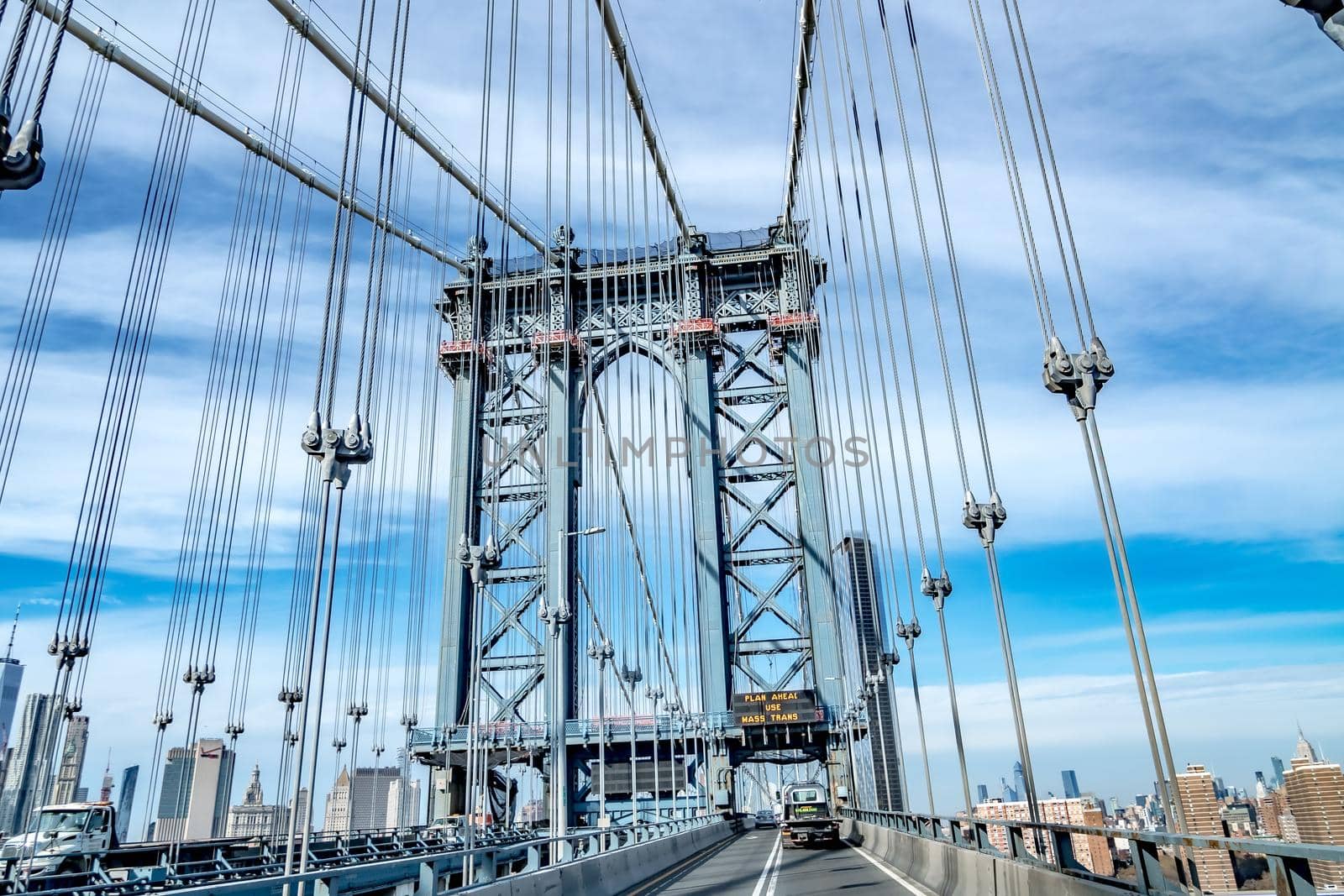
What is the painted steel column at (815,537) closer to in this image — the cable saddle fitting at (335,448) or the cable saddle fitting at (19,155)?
the cable saddle fitting at (335,448)

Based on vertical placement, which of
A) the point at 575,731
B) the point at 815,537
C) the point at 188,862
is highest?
the point at 815,537

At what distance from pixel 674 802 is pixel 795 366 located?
83.4ft

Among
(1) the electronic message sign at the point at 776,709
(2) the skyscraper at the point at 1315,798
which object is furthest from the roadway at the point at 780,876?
(1) the electronic message sign at the point at 776,709

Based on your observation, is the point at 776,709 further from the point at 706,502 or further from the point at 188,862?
the point at 188,862

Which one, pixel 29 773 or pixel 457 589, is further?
pixel 457 589

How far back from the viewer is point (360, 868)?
321 inches

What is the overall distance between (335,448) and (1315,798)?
A: 9.98 meters

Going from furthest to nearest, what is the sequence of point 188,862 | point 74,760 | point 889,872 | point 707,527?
point 707,527 → point 74,760 → point 188,862 → point 889,872

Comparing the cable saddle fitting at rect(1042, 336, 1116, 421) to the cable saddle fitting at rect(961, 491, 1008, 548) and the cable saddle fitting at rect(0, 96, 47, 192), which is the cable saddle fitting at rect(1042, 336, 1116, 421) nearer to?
the cable saddle fitting at rect(961, 491, 1008, 548)

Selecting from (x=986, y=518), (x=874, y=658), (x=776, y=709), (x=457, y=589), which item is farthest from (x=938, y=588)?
(x=874, y=658)

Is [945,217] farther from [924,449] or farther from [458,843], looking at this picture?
[458,843]

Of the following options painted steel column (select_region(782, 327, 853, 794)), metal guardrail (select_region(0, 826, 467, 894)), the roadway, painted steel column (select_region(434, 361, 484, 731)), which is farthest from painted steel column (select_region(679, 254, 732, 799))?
the roadway

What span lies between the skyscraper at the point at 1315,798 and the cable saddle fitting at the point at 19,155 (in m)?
9.33

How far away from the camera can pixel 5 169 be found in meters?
5.44
